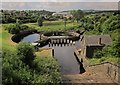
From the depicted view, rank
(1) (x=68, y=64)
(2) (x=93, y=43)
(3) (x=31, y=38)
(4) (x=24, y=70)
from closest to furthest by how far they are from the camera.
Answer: (4) (x=24, y=70), (2) (x=93, y=43), (1) (x=68, y=64), (3) (x=31, y=38)

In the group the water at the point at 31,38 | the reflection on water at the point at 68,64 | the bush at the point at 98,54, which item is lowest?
the reflection on water at the point at 68,64

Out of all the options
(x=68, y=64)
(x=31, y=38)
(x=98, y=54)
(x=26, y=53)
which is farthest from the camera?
(x=31, y=38)

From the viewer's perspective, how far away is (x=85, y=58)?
34562 millimetres

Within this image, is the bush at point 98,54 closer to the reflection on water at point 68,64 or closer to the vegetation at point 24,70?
the reflection on water at point 68,64

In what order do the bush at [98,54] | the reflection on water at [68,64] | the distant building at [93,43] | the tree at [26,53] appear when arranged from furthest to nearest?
the distant building at [93,43] → the bush at [98,54] → the reflection on water at [68,64] → the tree at [26,53]

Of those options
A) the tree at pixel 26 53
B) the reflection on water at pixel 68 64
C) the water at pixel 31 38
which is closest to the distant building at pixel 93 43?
the reflection on water at pixel 68 64

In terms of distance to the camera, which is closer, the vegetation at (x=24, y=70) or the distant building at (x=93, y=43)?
the vegetation at (x=24, y=70)

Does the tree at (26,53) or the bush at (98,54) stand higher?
the tree at (26,53)

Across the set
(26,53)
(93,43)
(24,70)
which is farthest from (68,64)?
(24,70)

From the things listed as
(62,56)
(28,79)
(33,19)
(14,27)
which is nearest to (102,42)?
(62,56)

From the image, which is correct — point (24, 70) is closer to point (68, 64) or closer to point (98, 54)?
point (98, 54)

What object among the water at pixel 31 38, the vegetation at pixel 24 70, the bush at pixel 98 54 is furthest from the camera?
the water at pixel 31 38

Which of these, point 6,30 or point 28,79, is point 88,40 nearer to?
point 28,79

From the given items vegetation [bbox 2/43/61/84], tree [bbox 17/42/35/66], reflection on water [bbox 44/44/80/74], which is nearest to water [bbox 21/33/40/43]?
reflection on water [bbox 44/44/80/74]
